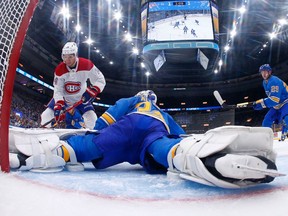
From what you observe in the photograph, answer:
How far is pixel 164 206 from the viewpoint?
0.81m

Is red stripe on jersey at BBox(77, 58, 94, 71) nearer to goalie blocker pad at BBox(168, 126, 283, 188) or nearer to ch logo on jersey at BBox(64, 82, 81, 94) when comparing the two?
ch logo on jersey at BBox(64, 82, 81, 94)

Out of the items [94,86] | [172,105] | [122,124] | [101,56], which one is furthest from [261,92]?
[122,124]

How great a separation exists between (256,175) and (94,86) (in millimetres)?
3001

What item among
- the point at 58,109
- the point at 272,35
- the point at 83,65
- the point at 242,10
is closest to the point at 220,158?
the point at 58,109

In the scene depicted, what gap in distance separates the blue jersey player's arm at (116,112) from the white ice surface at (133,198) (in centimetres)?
62

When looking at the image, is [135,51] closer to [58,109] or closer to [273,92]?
[273,92]

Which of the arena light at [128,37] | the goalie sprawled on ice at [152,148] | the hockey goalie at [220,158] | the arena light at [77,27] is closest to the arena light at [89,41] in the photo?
the arena light at [77,27]

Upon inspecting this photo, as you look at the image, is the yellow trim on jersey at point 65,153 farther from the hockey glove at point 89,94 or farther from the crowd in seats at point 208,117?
the crowd in seats at point 208,117

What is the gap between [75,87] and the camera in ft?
12.0

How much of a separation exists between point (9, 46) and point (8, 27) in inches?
3.6

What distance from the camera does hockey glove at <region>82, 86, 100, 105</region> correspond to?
12.1 feet

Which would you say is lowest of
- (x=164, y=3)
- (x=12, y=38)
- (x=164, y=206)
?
(x=164, y=206)

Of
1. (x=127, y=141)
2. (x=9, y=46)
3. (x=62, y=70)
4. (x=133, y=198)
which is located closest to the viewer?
(x=133, y=198)

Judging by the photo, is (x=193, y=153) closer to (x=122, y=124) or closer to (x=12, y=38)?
(x=122, y=124)
